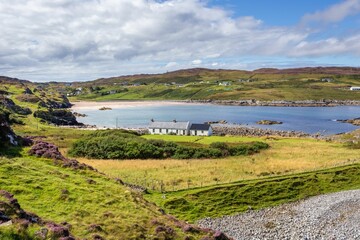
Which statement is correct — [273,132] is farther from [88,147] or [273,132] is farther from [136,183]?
[136,183]

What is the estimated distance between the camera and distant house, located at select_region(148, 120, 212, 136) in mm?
103812

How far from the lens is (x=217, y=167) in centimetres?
5381

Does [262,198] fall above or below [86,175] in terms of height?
below

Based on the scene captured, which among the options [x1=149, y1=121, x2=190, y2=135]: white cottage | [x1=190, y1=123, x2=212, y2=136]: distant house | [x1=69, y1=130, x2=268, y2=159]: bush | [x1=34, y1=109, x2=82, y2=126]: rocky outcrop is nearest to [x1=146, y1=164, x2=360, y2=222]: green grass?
[x1=69, y1=130, x2=268, y2=159]: bush

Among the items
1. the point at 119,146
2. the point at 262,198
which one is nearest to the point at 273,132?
the point at 119,146

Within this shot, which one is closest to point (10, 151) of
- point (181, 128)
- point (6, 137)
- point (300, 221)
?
point (6, 137)

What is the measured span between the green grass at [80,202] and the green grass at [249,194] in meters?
10.3

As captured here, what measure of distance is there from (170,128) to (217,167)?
53.5 meters

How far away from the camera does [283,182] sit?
145ft

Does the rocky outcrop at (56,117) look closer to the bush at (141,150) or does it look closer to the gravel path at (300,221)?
the bush at (141,150)

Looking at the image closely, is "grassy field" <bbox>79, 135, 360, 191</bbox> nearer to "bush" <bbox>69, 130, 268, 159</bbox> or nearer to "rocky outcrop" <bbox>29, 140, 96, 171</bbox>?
"bush" <bbox>69, 130, 268, 159</bbox>

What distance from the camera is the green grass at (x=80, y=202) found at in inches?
799

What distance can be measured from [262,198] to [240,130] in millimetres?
85402

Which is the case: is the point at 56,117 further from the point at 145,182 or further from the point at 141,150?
the point at 145,182
